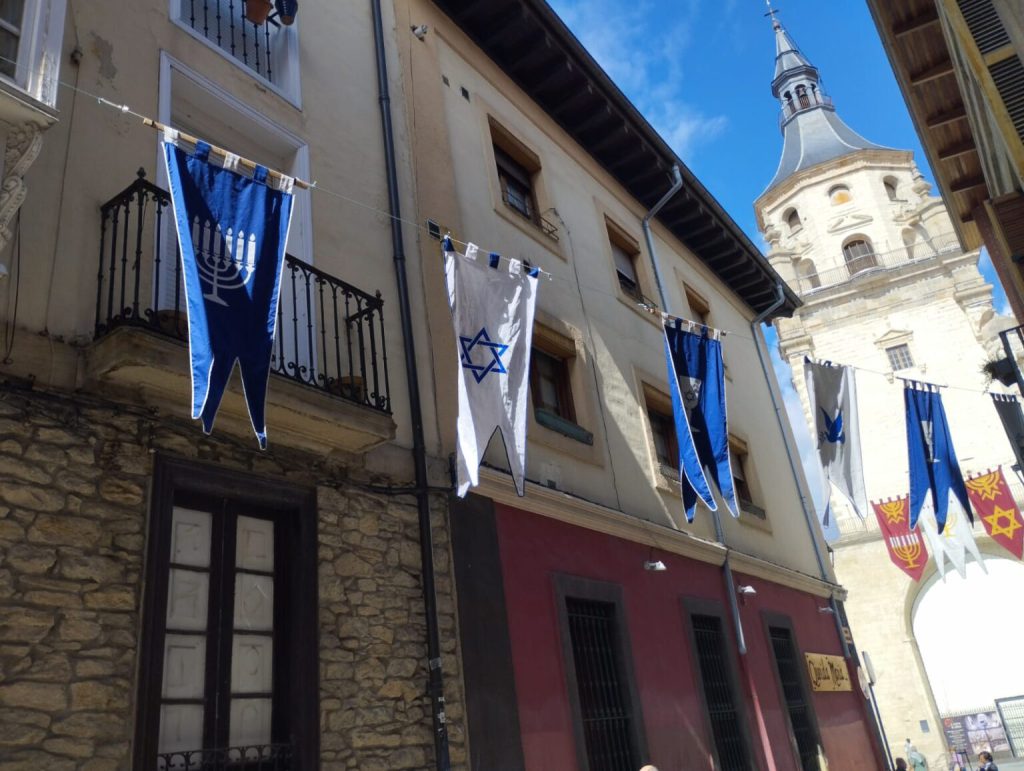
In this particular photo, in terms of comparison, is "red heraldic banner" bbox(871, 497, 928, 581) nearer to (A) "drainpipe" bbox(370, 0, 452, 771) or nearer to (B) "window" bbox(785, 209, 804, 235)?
(A) "drainpipe" bbox(370, 0, 452, 771)

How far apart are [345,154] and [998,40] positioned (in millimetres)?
5785

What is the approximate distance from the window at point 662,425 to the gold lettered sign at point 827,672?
4493mm

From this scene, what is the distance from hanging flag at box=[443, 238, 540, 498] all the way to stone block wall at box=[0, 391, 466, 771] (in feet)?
3.39

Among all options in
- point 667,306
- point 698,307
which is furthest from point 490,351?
point 698,307

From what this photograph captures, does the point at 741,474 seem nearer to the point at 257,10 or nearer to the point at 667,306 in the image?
the point at 667,306

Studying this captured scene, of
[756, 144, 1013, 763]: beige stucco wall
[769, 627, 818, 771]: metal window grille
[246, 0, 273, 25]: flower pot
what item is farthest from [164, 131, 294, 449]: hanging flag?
[756, 144, 1013, 763]: beige stucco wall

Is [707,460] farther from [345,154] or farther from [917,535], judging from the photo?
[917,535]

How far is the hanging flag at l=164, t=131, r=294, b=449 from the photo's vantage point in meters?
4.74

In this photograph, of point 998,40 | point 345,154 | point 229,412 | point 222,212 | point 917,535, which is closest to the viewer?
point 222,212

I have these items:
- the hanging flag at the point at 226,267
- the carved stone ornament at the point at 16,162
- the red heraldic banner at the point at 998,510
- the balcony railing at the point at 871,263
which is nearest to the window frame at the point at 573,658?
the hanging flag at the point at 226,267

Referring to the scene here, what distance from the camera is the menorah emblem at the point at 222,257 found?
496 centimetres

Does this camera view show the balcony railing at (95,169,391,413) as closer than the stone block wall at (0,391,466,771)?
No

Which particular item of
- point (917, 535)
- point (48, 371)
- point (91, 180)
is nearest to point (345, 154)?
point (91, 180)

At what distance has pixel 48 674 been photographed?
4.32 metres
